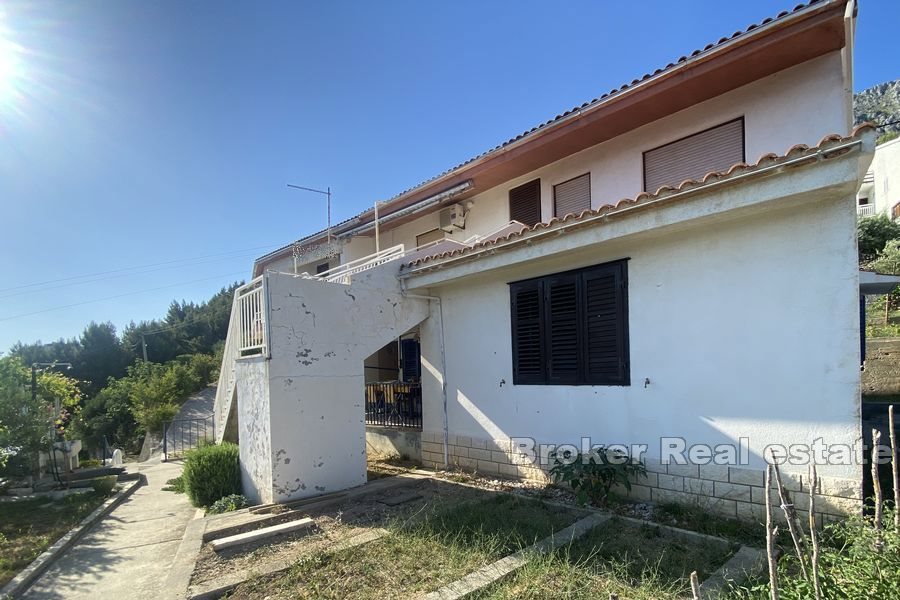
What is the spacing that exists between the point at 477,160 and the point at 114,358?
51.6 meters

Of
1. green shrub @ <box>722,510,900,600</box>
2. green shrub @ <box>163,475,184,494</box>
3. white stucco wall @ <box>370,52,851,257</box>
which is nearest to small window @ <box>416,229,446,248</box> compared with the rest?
white stucco wall @ <box>370,52,851,257</box>

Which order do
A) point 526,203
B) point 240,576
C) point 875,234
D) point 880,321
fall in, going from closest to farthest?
1. point 240,576
2. point 526,203
3. point 880,321
4. point 875,234

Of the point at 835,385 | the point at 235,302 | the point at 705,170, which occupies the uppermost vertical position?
the point at 705,170

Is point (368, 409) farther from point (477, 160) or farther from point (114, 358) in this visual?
point (114, 358)

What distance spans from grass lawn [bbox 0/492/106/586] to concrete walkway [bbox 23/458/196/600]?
0.36 meters

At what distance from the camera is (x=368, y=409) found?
11.2m

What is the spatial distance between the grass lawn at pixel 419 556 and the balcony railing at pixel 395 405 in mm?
4217

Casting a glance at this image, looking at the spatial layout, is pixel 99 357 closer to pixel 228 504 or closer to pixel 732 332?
pixel 228 504

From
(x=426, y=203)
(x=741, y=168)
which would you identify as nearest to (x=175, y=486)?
(x=426, y=203)

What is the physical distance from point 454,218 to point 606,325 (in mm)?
6201

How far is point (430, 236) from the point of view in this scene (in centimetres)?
1301

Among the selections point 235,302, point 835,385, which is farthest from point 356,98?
point 835,385

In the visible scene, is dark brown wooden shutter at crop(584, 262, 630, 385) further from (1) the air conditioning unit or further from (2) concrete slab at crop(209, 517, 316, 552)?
(1) the air conditioning unit

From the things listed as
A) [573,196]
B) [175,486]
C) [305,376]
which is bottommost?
[175,486]
